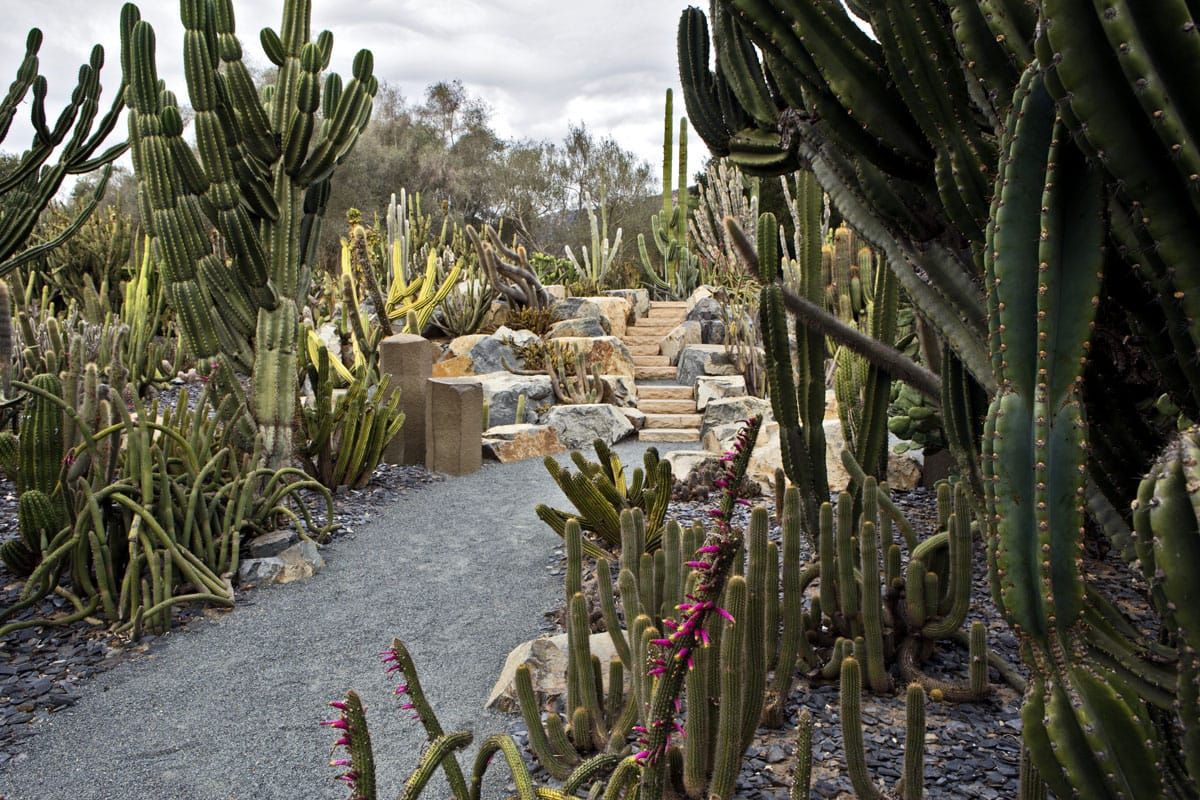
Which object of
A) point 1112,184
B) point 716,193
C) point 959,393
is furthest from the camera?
point 716,193

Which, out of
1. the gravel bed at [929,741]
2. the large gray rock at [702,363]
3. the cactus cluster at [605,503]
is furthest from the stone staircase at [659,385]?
the gravel bed at [929,741]

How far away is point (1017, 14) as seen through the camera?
1.38 m

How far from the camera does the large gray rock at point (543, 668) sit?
9.00ft

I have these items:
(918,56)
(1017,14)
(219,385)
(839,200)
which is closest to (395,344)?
(219,385)

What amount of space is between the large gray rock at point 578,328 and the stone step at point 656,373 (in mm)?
718

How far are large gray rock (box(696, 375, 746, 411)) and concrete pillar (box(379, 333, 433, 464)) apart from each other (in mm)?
3304

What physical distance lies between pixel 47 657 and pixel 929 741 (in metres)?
3.14

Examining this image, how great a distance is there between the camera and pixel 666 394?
32.7ft

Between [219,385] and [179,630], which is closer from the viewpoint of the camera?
[179,630]

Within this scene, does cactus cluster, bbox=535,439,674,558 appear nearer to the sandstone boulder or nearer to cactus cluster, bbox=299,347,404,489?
cactus cluster, bbox=299,347,404,489

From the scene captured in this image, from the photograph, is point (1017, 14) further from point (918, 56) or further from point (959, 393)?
point (959, 393)

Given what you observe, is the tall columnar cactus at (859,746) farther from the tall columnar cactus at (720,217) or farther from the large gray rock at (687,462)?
the tall columnar cactus at (720,217)

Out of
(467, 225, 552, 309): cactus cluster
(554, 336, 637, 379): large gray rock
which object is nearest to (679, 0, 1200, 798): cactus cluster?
(554, 336, 637, 379): large gray rock

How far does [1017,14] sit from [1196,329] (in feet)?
1.96
